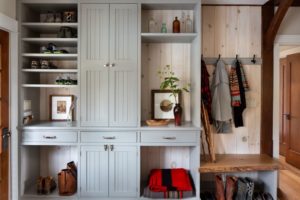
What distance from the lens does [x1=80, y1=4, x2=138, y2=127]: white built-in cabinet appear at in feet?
8.89

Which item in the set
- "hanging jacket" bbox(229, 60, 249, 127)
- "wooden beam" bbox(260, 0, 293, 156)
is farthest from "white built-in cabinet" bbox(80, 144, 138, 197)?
"wooden beam" bbox(260, 0, 293, 156)

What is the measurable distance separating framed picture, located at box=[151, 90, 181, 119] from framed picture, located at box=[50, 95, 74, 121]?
105cm

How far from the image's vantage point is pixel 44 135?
2.71 meters

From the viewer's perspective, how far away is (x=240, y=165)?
273 cm

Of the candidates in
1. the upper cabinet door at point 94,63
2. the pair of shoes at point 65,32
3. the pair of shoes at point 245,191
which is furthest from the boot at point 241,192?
the pair of shoes at point 65,32

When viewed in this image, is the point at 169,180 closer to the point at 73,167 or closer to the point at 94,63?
the point at 73,167

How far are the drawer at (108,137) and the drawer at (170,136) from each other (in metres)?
0.14

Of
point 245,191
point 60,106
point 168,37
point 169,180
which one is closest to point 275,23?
point 168,37

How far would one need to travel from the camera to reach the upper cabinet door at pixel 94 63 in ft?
8.89

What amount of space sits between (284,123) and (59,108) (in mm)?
4280

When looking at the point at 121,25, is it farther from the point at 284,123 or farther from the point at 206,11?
the point at 284,123

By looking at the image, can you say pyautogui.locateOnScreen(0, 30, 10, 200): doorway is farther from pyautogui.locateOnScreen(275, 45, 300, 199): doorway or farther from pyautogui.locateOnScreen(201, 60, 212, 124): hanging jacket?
pyautogui.locateOnScreen(275, 45, 300, 199): doorway

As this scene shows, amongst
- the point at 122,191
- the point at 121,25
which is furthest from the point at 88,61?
the point at 122,191

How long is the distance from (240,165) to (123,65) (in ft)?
5.68
